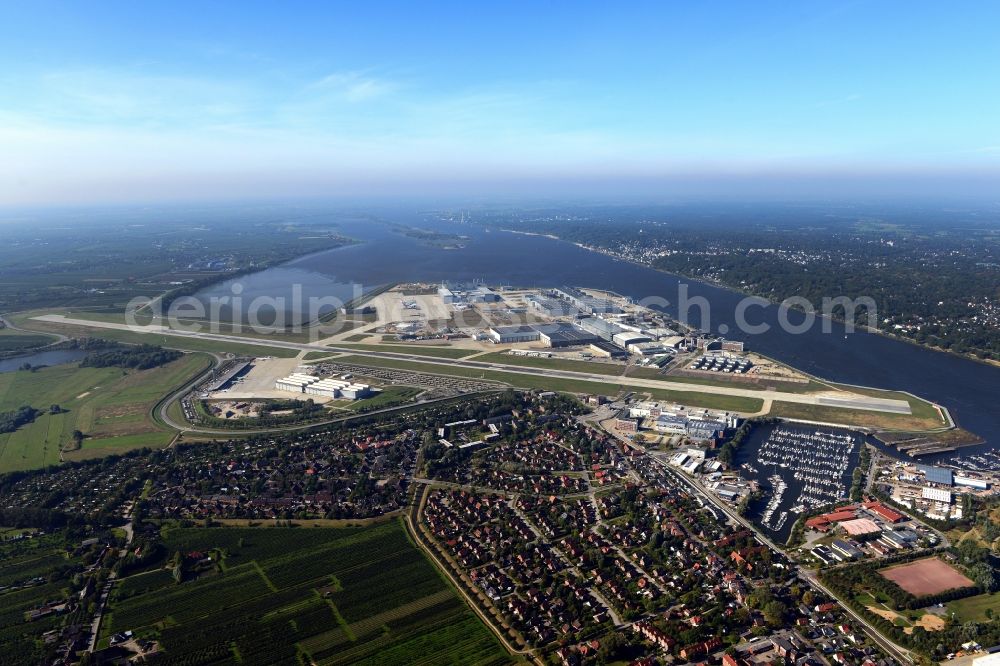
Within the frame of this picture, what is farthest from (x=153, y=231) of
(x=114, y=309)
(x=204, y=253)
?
(x=114, y=309)

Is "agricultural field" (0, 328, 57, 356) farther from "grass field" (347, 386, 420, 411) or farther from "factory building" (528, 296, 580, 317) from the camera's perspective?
"factory building" (528, 296, 580, 317)

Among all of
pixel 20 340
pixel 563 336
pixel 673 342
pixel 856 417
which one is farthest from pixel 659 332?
pixel 20 340

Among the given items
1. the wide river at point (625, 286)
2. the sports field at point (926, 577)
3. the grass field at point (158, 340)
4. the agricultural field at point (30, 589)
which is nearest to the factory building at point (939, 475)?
the wide river at point (625, 286)

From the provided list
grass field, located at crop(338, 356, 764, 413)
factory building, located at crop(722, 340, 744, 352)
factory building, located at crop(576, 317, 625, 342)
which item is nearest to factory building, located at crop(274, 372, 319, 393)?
grass field, located at crop(338, 356, 764, 413)

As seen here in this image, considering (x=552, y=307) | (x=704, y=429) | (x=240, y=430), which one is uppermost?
(x=552, y=307)

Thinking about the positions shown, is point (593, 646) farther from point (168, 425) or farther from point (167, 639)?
point (168, 425)

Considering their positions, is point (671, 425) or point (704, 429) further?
point (671, 425)

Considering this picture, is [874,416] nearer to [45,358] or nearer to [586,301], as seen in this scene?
[586,301]
